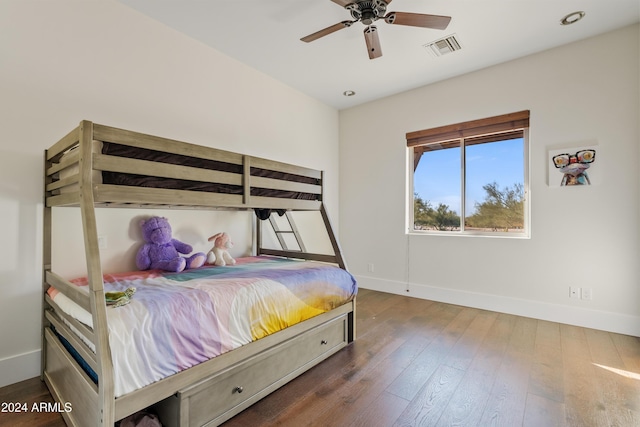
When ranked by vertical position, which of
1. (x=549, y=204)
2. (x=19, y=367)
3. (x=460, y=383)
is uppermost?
(x=549, y=204)

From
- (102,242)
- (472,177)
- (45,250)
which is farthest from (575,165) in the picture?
(45,250)

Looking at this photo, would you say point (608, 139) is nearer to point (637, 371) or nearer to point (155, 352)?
point (637, 371)

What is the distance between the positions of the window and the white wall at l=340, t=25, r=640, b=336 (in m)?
0.13

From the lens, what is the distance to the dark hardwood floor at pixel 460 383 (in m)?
1.57

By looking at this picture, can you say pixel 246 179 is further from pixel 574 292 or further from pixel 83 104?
pixel 574 292

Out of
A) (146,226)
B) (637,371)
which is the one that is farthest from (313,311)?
(637,371)

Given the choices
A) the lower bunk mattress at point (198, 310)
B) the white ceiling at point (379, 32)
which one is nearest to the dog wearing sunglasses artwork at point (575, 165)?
the white ceiling at point (379, 32)

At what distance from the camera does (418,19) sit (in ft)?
6.72

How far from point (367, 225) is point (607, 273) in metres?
2.53

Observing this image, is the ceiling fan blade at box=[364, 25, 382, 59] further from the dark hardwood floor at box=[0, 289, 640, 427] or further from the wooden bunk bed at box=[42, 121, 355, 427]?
the dark hardwood floor at box=[0, 289, 640, 427]

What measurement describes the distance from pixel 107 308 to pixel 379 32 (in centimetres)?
287

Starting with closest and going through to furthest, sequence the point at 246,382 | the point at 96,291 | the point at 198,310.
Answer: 1. the point at 96,291
2. the point at 198,310
3. the point at 246,382

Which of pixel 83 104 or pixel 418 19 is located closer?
pixel 418 19

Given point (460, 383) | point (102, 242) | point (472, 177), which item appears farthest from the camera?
point (472, 177)
